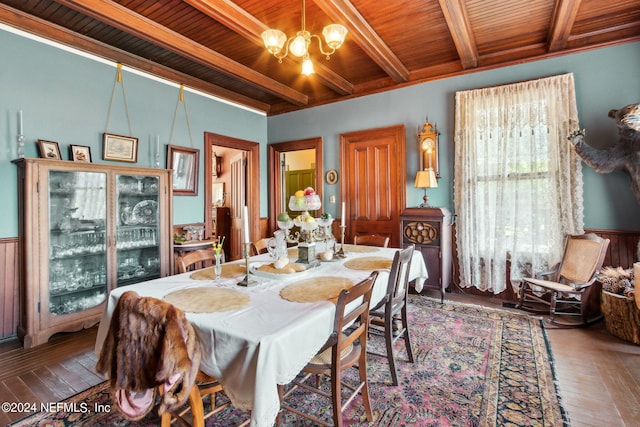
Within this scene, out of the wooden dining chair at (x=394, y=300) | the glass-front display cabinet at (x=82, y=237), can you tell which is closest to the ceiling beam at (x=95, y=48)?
the glass-front display cabinet at (x=82, y=237)

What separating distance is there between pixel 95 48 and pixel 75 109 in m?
0.71

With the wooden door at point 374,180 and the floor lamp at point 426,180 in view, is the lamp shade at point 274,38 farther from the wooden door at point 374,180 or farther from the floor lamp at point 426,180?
the wooden door at point 374,180

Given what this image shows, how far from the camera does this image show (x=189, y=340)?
1.26 metres

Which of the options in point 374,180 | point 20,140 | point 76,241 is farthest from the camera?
point 374,180

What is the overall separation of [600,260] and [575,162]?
1064 millimetres

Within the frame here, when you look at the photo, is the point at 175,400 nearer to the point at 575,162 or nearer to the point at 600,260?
the point at 600,260

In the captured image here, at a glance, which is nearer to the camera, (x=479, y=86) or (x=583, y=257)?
(x=583, y=257)

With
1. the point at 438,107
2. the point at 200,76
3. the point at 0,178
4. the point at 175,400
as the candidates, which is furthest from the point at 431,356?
the point at 200,76

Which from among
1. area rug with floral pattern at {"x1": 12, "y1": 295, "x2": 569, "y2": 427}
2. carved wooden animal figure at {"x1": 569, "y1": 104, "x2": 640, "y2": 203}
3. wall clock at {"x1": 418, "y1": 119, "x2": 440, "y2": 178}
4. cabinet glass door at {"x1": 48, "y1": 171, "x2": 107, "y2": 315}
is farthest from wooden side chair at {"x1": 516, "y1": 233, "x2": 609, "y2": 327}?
cabinet glass door at {"x1": 48, "y1": 171, "x2": 107, "y2": 315}

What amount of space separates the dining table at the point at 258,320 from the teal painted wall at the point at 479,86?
2.70 m

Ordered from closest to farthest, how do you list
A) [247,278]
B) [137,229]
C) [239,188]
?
[247,278] < [137,229] < [239,188]

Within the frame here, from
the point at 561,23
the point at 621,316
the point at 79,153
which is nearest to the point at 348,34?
the point at 561,23

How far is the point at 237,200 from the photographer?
5.85 m

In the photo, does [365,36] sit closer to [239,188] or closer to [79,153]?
[79,153]
